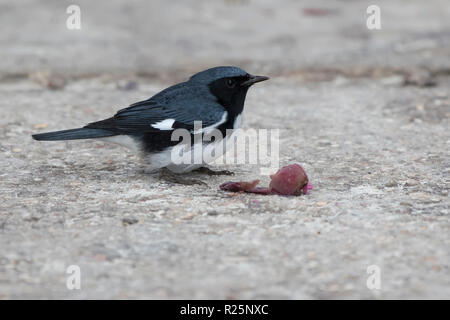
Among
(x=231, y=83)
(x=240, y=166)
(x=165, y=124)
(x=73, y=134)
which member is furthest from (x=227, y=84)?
(x=73, y=134)

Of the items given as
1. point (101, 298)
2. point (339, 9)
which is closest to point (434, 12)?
point (339, 9)

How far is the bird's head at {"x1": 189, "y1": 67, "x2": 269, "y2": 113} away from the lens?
5066 millimetres

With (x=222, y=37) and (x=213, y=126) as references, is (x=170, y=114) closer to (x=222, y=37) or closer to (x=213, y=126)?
(x=213, y=126)

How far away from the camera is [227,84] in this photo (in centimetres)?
508

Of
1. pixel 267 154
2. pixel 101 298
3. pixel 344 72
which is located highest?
pixel 344 72

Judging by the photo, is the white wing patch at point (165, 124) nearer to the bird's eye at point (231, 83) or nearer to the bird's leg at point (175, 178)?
the bird's leg at point (175, 178)

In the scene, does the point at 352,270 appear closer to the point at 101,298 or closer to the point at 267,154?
the point at 101,298

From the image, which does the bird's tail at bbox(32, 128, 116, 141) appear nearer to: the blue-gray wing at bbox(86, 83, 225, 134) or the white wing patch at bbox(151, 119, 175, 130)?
the blue-gray wing at bbox(86, 83, 225, 134)

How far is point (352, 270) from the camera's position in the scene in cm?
350

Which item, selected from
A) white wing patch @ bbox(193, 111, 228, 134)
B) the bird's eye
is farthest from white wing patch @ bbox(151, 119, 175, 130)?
the bird's eye

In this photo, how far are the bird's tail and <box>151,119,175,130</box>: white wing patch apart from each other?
290 mm

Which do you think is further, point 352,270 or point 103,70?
point 103,70

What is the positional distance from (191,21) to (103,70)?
5.97ft

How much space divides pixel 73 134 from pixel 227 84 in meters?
1.09
